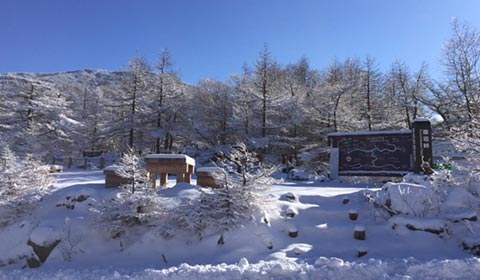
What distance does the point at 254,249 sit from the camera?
530 cm

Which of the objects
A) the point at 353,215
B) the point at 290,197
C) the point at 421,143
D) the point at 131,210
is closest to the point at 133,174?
the point at 131,210

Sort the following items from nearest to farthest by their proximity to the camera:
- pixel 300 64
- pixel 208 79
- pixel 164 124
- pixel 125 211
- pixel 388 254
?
pixel 388 254 < pixel 125 211 < pixel 164 124 < pixel 208 79 < pixel 300 64

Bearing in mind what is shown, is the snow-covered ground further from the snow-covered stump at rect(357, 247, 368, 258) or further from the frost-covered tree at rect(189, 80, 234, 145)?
the frost-covered tree at rect(189, 80, 234, 145)

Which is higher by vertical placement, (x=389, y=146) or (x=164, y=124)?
(x=164, y=124)

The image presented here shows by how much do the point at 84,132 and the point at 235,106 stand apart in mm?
12247

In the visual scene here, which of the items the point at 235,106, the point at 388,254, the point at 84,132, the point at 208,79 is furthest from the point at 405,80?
the point at 84,132

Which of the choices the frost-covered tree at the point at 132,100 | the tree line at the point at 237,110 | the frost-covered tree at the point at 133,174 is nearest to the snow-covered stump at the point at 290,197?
the frost-covered tree at the point at 133,174

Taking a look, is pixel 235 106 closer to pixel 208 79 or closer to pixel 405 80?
pixel 208 79

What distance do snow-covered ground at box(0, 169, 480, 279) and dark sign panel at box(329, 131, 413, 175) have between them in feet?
14.4

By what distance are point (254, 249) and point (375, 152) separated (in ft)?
24.8

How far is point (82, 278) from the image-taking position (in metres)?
4.48

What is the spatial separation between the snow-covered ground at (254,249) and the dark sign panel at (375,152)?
4380mm

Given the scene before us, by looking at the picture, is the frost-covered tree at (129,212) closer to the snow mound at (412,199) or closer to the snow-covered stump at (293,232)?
the snow-covered stump at (293,232)

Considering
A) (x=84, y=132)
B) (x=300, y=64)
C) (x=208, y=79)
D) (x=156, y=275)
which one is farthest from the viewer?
(x=300, y=64)
